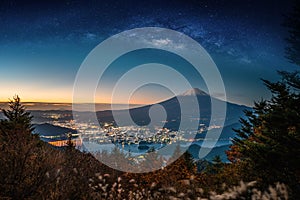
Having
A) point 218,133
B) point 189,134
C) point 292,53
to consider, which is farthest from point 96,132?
point 218,133

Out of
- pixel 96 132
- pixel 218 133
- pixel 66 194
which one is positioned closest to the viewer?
pixel 66 194

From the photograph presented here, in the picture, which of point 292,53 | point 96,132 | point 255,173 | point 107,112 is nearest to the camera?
point 255,173

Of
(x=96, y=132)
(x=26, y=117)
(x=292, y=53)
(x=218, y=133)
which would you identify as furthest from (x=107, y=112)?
(x=218, y=133)

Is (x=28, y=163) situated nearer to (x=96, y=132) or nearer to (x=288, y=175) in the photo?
(x=288, y=175)

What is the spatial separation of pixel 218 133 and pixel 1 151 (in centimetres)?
14368

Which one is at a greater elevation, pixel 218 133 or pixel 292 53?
pixel 292 53

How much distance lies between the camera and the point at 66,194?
5891 mm

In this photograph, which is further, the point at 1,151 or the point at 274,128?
the point at 274,128

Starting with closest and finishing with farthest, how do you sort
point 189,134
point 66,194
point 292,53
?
1. point 66,194
2. point 292,53
3. point 189,134

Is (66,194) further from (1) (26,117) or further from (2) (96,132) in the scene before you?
(2) (96,132)

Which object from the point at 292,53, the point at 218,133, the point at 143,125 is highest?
the point at 292,53

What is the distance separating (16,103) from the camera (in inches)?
1056

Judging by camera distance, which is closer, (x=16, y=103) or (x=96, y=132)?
(x=16, y=103)

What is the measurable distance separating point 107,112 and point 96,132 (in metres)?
16.2
